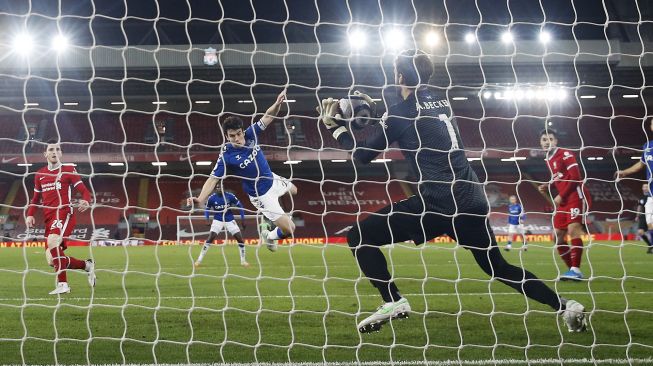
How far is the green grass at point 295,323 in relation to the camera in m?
4.75

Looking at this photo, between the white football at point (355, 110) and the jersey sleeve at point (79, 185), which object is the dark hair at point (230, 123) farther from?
the white football at point (355, 110)

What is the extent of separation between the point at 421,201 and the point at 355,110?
82cm

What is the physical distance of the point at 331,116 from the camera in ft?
16.1

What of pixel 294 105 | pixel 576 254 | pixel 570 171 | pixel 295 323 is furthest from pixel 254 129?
Answer: pixel 294 105

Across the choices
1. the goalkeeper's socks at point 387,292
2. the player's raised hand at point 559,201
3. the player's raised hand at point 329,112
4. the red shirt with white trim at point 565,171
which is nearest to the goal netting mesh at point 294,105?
the player's raised hand at point 559,201

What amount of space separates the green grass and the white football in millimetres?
1117

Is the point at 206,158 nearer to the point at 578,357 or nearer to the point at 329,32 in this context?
the point at 329,32

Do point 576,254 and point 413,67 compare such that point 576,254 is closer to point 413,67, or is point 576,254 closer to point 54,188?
point 413,67

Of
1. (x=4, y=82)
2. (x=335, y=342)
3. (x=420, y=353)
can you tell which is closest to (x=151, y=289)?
(x=335, y=342)

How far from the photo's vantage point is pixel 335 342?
5242 mm

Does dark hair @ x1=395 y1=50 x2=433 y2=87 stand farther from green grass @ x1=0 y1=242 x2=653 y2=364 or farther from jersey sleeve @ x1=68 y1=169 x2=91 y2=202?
jersey sleeve @ x1=68 y1=169 x2=91 y2=202

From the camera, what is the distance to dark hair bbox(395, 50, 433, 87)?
16.5ft

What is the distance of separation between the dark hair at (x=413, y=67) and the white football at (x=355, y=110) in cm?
34

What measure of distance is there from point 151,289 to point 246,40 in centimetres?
2201
